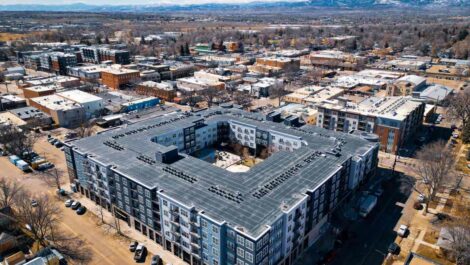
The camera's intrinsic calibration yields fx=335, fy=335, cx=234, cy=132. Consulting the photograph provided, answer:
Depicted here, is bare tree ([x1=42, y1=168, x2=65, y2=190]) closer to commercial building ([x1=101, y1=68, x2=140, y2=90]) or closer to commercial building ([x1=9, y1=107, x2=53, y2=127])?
commercial building ([x1=9, y1=107, x2=53, y2=127])

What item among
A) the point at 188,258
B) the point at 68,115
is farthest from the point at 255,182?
the point at 68,115

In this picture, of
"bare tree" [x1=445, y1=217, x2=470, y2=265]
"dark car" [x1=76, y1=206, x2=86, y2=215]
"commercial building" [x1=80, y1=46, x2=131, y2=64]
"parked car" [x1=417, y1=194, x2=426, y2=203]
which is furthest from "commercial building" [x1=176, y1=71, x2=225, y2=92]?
"bare tree" [x1=445, y1=217, x2=470, y2=265]

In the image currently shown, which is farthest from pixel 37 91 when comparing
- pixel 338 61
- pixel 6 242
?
pixel 338 61

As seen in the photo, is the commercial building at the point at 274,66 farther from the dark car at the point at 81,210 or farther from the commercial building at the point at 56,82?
the dark car at the point at 81,210

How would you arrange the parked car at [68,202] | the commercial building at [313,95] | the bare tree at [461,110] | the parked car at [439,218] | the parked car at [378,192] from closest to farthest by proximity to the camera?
1. the parked car at [439,218]
2. the parked car at [68,202]
3. the parked car at [378,192]
4. the bare tree at [461,110]
5. the commercial building at [313,95]

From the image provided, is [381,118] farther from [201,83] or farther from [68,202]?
[201,83]

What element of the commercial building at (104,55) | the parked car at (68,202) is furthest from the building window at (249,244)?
the commercial building at (104,55)
